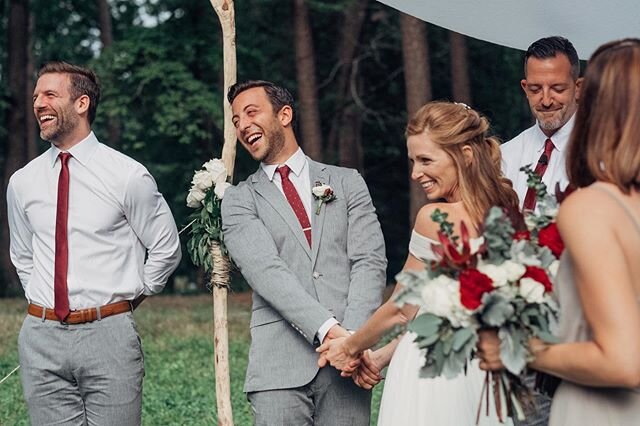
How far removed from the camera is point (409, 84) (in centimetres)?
1820

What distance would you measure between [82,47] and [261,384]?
27.2 metres

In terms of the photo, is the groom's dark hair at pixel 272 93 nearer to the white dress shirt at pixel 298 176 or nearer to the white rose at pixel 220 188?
the white dress shirt at pixel 298 176

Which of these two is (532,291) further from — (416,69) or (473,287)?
(416,69)

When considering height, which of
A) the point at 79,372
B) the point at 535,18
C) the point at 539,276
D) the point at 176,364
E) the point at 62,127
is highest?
the point at 535,18

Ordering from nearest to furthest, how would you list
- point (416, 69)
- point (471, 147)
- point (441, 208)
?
point (441, 208) < point (471, 147) < point (416, 69)

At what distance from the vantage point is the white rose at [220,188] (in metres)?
5.52

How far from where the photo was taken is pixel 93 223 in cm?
541

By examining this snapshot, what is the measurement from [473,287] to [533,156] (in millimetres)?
2399

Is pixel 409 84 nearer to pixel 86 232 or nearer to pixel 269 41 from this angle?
pixel 269 41

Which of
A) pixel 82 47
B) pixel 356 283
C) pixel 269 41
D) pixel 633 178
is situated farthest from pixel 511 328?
pixel 82 47

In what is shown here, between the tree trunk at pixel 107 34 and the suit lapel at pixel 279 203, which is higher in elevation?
the tree trunk at pixel 107 34

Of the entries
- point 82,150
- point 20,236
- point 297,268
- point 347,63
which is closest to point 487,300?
point 297,268

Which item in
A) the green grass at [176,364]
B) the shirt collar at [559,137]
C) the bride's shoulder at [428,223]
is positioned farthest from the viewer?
the green grass at [176,364]

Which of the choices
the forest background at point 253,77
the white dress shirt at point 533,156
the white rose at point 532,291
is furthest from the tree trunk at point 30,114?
the white rose at point 532,291
